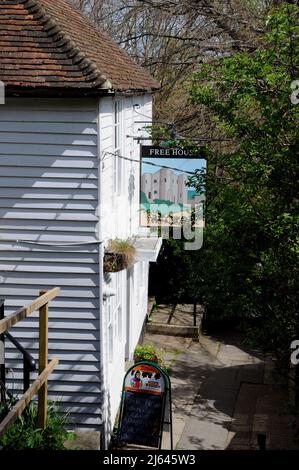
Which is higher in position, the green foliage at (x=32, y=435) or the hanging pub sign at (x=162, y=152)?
the hanging pub sign at (x=162, y=152)

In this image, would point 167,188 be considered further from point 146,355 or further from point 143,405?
point 143,405

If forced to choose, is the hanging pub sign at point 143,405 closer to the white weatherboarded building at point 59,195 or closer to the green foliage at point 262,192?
the white weatherboarded building at point 59,195

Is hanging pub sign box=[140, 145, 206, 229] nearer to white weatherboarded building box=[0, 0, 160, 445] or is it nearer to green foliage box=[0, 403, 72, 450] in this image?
white weatherboarded building box=[0, 0, 160, 445]

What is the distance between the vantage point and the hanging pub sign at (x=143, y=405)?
10641mm

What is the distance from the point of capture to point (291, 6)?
29.3 feet

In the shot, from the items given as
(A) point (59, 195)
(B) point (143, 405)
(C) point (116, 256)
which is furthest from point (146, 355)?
(A) point (59, 195)

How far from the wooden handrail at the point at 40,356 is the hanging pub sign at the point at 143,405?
126 inches

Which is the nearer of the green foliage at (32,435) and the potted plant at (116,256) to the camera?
the green foliage at (32,435)

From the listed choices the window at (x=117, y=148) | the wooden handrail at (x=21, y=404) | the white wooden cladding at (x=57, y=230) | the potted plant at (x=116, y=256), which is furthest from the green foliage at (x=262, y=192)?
the wooden handrail at (x=21, y=404)

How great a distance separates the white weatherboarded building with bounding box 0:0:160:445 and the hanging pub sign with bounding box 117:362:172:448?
0.31 metres

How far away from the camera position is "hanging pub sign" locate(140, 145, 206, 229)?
40.3 ft

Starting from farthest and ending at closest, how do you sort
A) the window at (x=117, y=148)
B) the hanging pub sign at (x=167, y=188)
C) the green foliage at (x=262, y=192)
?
the hanging pub sign at (x=167, y=188) < the window at (x=117, y=148) < the green foliage at (x=262, y=192)

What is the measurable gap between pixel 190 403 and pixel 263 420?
1.54m

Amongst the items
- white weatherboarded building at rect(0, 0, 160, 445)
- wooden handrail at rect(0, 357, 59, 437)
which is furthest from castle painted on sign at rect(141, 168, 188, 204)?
wooden handrail at rect(0, 357, 59, 437)
